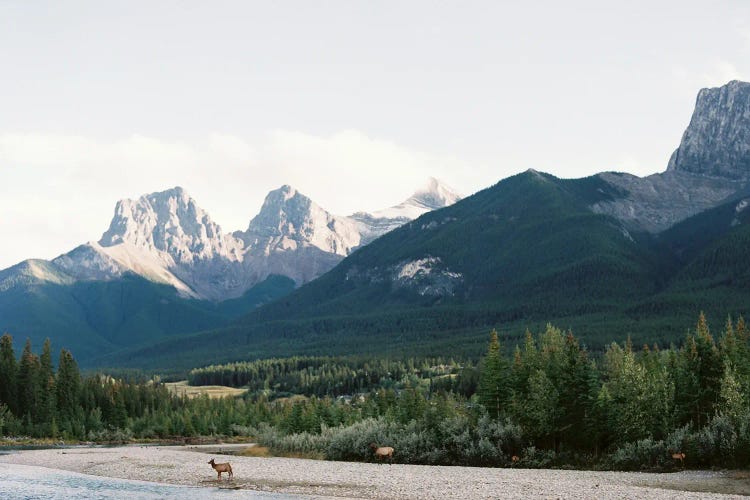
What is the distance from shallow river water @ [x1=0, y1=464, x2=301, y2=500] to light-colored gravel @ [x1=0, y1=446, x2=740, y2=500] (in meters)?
2.98

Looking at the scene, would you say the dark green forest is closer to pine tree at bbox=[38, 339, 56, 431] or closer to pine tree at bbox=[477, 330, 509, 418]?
pine tree at bbox=[477, 330, 509, 418]

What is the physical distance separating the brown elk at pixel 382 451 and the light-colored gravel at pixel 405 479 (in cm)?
145

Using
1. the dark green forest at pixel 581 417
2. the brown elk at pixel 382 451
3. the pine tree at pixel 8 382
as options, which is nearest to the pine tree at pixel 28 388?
the pine tree at pixel 8 382

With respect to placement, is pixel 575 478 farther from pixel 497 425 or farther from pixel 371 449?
pixel 371 449

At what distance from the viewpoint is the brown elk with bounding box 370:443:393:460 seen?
86.9 meters

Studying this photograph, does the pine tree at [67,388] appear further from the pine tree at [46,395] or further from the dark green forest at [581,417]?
the dark green forest at [581,417]

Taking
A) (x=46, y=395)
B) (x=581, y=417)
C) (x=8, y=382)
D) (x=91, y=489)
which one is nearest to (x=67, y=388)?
(x=46, y=395)

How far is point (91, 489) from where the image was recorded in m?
70.0

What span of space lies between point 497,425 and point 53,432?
104 metres

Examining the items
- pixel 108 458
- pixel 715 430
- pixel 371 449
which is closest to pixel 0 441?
pixel 108 458

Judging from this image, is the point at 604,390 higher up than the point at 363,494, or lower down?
higher up

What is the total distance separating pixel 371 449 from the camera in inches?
3733

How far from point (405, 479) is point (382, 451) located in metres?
16.2

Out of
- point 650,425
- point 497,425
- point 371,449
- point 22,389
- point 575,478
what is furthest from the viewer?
point 22,389
